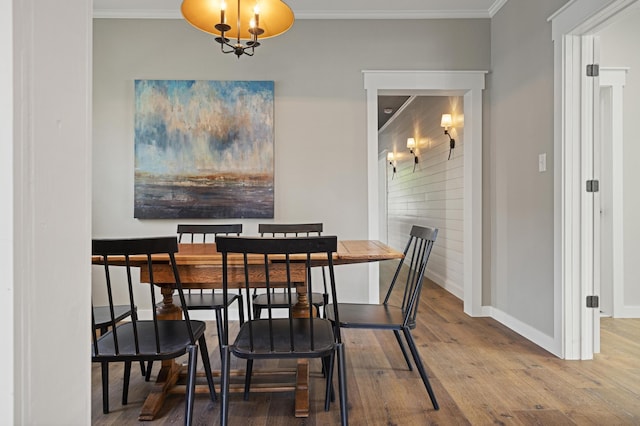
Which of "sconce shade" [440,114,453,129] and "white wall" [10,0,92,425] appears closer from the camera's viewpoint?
"white wall" [10,0,92,425]

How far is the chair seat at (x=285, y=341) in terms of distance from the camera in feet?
4.85

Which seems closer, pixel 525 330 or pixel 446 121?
pixel 525 330

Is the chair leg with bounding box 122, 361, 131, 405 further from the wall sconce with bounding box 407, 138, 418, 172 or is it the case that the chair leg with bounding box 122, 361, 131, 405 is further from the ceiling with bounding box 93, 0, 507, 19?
the wall sconce with bounding box 407, 138, 418, 172

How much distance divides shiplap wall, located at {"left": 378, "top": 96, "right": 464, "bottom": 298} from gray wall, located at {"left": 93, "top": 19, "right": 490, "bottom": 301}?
107 cm

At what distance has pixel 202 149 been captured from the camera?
331 cm

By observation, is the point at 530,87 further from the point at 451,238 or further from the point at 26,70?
the point at 26,70

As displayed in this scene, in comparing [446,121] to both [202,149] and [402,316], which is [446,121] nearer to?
[202,149]

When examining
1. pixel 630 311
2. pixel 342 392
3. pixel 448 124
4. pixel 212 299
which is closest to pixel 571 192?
pixel 630 311

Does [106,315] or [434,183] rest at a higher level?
[434,183]

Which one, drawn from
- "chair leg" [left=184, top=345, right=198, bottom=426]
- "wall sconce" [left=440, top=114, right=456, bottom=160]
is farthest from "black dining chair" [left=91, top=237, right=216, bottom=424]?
"wall sconce" [left=440, top=114, right=456, bottom=160]

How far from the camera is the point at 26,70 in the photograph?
49 centimetres

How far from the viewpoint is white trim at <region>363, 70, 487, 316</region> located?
11.1 feet

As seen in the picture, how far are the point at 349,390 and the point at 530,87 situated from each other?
7.86 feet

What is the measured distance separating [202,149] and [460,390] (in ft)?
8.52
